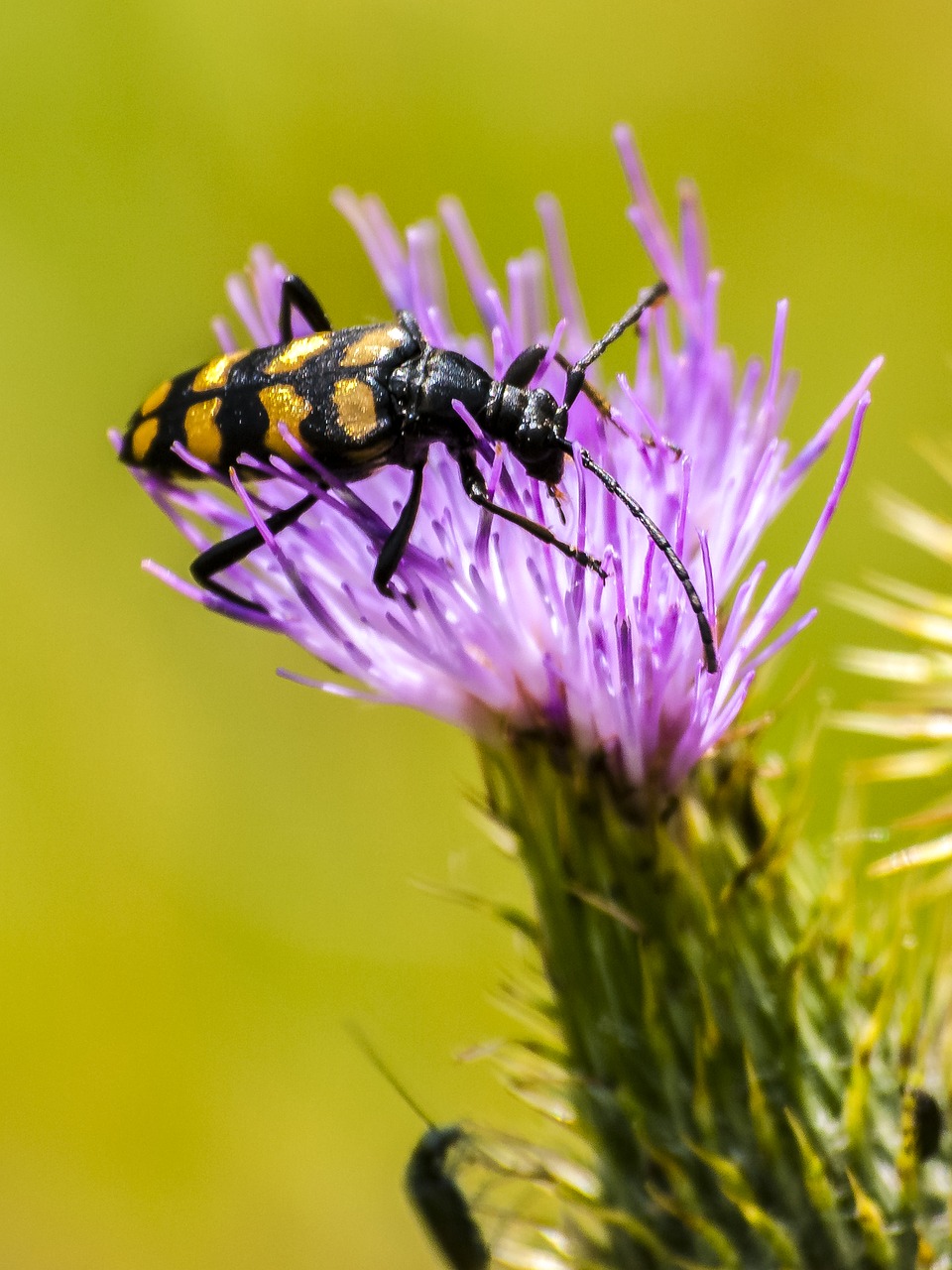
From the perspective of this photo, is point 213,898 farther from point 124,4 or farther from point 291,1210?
point 124,4

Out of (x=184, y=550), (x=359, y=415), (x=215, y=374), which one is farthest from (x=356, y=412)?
(x=184, y=550)

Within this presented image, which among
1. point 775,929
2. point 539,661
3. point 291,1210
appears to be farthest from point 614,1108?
point 291,1210

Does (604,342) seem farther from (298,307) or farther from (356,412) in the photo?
(298,307)

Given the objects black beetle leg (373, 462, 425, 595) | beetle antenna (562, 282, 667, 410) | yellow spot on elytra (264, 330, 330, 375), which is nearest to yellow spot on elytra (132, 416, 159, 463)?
yellow spot on elytra (264, 330, 330, 375)

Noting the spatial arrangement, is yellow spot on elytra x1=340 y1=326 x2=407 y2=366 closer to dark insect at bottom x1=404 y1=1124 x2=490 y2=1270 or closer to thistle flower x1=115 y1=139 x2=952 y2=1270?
thistle flower x1=115 y1=139 x2=952 y2=1270

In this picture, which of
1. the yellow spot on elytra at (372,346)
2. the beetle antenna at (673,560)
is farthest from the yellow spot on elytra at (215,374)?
the beetle antenna at (673,560)

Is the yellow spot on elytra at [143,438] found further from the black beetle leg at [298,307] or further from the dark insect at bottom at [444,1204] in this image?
the dark insect at bottom at [444,1204]

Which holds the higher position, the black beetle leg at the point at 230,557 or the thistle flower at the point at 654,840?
the black beetle leg at the point at 230,557
